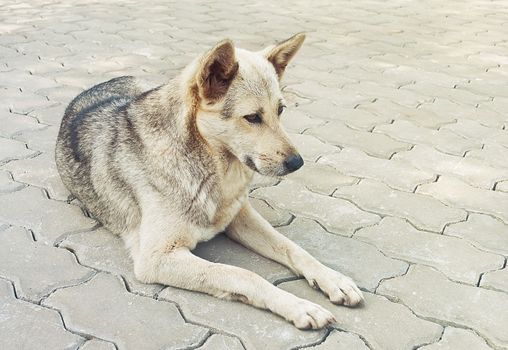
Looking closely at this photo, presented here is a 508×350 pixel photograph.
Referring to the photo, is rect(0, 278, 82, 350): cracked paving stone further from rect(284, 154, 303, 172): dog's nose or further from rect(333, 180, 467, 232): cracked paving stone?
rect(333, 180, 467, 232): cracked paving stone

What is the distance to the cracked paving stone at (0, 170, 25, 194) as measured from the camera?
4.00 meters

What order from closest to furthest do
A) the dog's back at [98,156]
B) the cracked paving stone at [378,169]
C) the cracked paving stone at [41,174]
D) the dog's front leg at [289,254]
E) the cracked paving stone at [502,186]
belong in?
the dog's front leg at [289,254], the dog's back at [98,156], the cracked paving stone at [41,174], the cracked paving stone at [502,186], the cracked paving stone at [378,169]

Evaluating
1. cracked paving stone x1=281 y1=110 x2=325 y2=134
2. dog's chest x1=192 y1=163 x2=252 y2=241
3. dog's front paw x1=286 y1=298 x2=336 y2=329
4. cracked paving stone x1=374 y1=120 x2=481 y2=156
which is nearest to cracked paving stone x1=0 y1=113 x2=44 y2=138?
cracked paving stone x1=281 y1=110 x2=325 y2=134

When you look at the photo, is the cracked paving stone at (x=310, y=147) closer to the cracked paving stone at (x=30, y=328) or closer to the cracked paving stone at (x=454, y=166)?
the cracked paving stone at (x=454, y=166)

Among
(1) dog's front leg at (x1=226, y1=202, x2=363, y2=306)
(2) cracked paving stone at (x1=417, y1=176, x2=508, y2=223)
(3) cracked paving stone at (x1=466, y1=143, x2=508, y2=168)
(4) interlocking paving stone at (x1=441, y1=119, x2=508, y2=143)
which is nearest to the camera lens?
(1) dog's front leg at (x1=226, y1=202, x2=363, y2=306)

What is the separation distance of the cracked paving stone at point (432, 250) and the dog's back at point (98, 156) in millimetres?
1412

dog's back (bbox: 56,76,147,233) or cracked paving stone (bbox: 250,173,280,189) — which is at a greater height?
dog's back (bbox: 56,76,147,233)

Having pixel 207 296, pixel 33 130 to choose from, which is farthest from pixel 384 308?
pixel 33 130

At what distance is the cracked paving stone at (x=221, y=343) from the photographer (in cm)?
270

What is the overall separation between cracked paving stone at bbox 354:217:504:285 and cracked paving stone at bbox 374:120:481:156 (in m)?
1.29

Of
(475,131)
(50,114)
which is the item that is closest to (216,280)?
(50,114)

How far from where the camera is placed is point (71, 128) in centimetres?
391

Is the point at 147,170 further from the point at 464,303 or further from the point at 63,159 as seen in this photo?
the point at 464,303

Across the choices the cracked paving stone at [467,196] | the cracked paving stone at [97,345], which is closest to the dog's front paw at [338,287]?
the cracked paving stone at [97,345]
